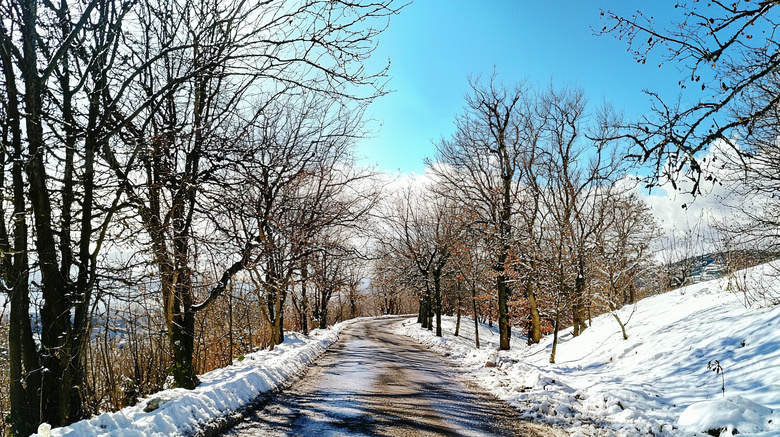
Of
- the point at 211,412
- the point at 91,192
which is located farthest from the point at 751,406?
the point at 91,192

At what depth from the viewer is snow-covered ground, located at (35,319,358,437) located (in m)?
4.51

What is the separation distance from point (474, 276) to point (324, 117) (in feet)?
35.0

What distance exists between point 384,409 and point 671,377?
16.9ft

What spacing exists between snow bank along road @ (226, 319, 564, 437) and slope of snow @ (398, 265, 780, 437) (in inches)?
27.9

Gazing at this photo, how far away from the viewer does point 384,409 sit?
714 centimetres

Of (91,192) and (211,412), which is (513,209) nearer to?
(211,412)

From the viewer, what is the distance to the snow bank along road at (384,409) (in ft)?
19.5

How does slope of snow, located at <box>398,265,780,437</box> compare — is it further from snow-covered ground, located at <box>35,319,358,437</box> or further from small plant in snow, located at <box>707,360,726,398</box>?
snow-covered ground, located at <box>35,319,358,437</box>

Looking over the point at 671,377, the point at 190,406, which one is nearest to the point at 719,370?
the point at 671,377

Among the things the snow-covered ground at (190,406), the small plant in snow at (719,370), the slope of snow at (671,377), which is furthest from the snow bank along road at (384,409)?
the small plant in snow at (719,370)

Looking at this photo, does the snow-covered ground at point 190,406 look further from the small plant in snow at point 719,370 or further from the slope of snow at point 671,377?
the small plant in snow at point 719,370

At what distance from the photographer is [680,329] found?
943cm

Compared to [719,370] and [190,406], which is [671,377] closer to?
[719,370]

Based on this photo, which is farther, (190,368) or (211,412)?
(190,368)
